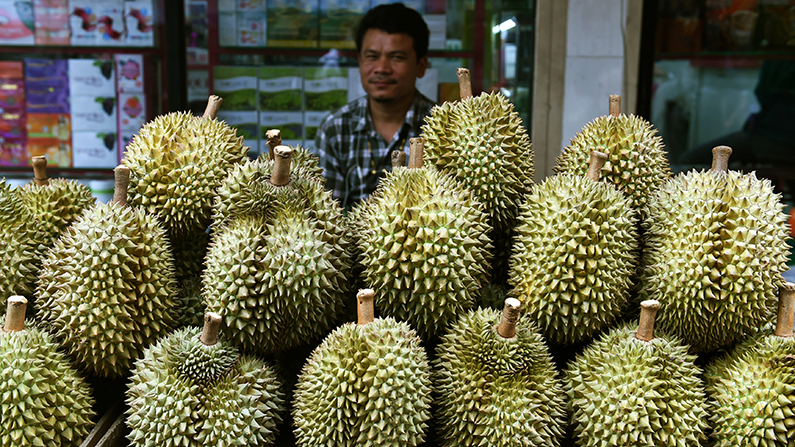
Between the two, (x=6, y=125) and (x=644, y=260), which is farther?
(x=6, y=125)

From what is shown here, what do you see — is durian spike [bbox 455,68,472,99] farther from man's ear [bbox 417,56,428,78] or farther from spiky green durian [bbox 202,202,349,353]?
man's ear [bbox 417,56,428,78]

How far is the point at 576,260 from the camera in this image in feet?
5.08

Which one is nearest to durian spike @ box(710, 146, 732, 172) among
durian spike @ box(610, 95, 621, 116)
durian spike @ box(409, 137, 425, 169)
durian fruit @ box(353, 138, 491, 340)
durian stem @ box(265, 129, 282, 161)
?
durian spike @ box(610, 95, 621, 116)

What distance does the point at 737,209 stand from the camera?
1563 mm

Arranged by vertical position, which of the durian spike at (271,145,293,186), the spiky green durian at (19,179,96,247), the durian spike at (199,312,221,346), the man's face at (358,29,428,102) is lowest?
the durian spike at (199,312,221,346)

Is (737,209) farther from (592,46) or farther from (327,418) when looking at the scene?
(592,46)

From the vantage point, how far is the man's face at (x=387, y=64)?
3320 millimetres

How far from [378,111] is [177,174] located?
2001 millimetres

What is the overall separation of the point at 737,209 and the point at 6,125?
16.1 feet

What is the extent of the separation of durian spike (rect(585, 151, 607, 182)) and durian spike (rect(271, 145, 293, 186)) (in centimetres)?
86

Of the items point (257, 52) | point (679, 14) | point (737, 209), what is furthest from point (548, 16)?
point (737, 209)

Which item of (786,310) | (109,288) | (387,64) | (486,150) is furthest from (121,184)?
(387,64)

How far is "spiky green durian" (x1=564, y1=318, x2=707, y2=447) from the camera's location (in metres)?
1.41

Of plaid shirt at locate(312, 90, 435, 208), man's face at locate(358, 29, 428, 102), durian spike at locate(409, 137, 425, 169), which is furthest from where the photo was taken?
plaid shirt at locate(312, 90, 435, 208)
